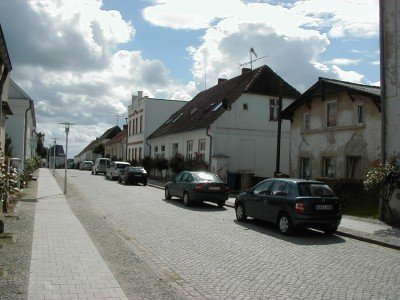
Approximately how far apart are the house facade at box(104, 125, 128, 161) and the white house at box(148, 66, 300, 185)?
30023 mm

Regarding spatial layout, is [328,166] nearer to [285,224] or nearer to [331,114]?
[331,114]

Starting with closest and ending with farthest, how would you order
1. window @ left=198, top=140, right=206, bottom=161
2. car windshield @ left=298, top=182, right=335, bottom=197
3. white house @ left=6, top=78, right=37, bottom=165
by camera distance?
1. car windshield @ left=298, top=182, right=335, bottom=197
2. white house @ left=6, top=78, right=37, bottom=165
3. window @ left=198, top=140, right=206, bottom=161

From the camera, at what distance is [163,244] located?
1050cm

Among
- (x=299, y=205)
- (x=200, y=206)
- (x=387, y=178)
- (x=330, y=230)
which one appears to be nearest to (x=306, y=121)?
(x=200, y=206)

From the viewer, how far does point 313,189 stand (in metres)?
12.6

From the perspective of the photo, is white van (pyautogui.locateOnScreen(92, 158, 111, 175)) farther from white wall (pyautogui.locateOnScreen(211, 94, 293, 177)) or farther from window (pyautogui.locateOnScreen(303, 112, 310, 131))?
window (pyautogui.locateOnScreen(303, 112, 310, 131))

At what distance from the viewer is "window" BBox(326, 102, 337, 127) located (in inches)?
888

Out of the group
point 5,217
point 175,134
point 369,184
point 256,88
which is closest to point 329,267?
point 369,184

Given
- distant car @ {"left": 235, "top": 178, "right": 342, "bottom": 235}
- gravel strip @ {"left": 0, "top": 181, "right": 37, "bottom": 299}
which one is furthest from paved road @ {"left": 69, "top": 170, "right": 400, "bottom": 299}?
gravel strip @ {"left": 0, "top": 181, "right": 37, "bottom": 299}

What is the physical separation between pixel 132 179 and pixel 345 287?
26944 mm

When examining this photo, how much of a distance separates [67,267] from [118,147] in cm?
6326

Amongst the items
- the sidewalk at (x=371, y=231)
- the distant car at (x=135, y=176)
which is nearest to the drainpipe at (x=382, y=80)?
the sidewalk at (x=371, y=231)

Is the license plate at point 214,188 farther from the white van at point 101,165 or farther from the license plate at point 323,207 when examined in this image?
the white van at point 101,165

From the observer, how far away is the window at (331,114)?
22.6 m
